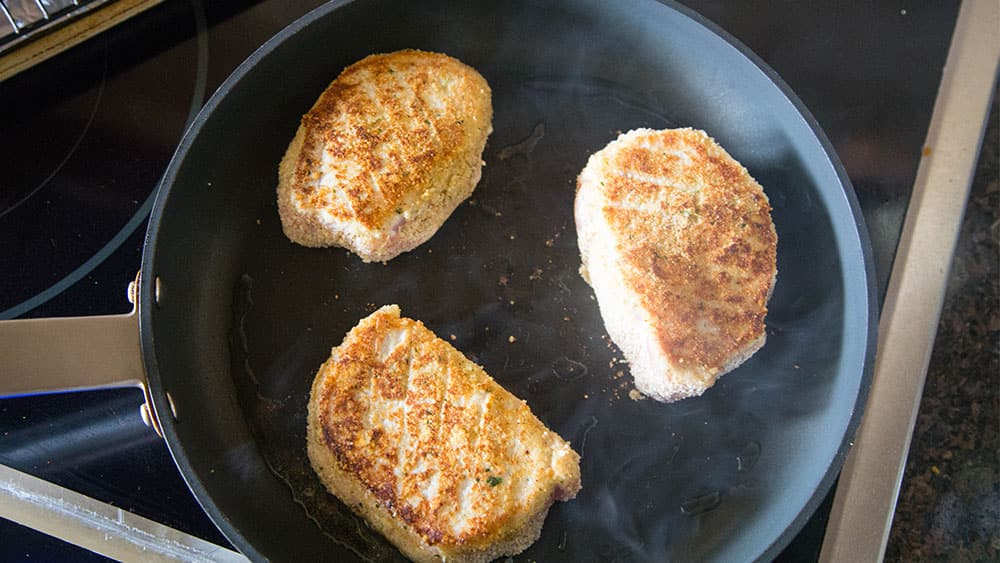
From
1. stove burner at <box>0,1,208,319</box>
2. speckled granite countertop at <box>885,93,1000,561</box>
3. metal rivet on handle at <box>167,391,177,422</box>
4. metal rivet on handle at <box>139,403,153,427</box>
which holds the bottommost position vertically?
speckled granite countertop at <box>885,93,1000,561</box>

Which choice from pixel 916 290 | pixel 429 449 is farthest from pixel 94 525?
pixel 916 290

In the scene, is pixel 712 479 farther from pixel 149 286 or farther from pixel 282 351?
pixel 149 286

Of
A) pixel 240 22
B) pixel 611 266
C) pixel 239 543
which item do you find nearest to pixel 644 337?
pixel 611 266

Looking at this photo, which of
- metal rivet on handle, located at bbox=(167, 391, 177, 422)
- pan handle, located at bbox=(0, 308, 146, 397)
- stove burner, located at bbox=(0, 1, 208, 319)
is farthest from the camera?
stove burner, located at bbox=(0, 1, 208, 319)

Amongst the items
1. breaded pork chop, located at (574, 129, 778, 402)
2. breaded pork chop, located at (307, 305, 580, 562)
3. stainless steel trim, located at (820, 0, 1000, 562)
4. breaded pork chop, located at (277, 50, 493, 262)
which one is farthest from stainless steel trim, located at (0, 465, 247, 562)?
stainless steel trim, located at (820, 0, 1000, 562)

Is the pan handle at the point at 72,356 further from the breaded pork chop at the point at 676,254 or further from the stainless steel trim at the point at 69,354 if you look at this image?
the breaded pork chop at the point at 676,254

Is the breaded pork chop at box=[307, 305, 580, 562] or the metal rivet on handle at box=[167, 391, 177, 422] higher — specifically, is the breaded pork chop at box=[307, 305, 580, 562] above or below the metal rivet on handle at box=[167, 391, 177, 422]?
below

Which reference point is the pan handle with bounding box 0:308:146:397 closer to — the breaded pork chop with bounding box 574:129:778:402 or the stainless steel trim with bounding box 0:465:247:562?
the stainless steel trim with bounding box 0:465:247:562
